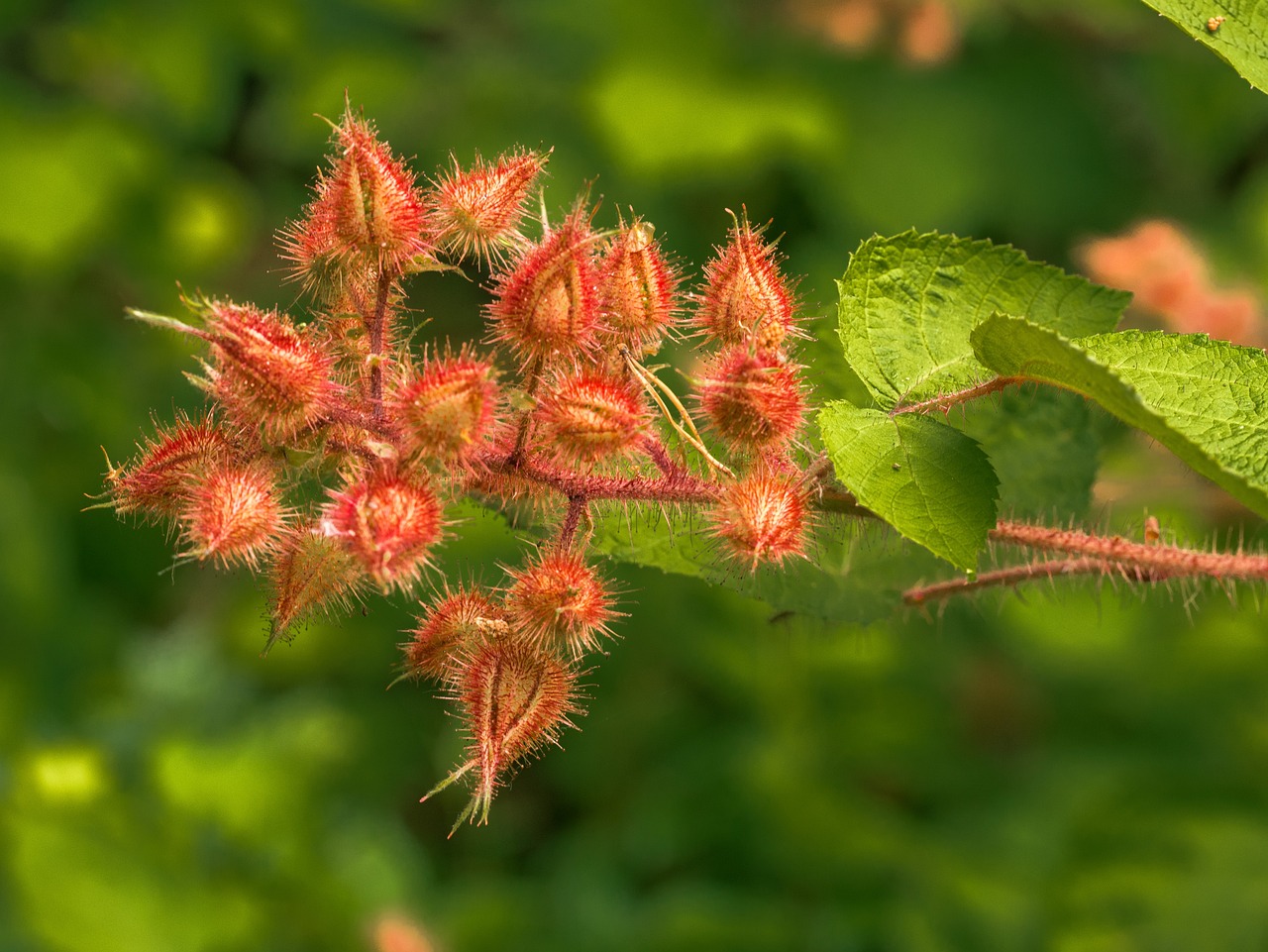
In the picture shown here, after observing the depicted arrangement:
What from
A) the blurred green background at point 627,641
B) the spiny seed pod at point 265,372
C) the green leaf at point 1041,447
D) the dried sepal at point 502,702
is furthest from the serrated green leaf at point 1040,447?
the blurred green background at point 627,641

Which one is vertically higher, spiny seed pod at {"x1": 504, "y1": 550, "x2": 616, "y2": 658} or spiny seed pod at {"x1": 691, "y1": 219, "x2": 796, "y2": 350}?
spiny seed pod at {"x1": 691, "y1": 219, "x2": 796, "y2": 350}

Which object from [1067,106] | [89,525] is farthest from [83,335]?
[1067,106]

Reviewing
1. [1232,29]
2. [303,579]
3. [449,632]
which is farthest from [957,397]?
[303,579]

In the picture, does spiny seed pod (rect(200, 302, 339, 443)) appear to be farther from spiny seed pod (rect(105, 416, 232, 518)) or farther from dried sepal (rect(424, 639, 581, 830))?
dried sepal (rect(424, 639, 581, 830))

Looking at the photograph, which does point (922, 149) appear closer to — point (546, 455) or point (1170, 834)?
point (1170, 834)

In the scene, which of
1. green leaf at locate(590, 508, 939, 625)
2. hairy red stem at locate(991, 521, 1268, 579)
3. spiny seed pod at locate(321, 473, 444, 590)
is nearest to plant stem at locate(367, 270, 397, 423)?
spiny seed pod at locate(321, 473, 444, 590)

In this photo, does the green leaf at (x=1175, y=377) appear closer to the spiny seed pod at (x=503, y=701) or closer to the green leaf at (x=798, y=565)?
the green leaf at (x=798, y=565)
